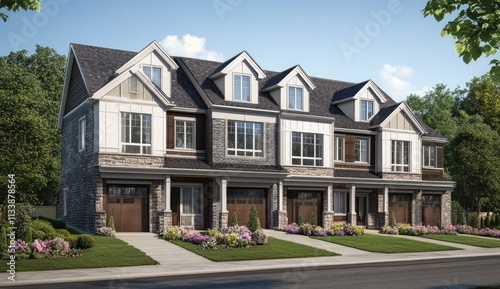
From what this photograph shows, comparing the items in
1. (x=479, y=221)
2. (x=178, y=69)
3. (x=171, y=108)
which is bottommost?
(x=479, y=221)

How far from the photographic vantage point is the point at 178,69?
118 ft

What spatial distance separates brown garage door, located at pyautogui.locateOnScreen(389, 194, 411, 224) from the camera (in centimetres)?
4000

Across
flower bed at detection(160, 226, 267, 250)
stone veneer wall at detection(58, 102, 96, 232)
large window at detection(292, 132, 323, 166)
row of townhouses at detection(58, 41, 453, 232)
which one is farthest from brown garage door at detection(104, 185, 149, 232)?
large window at detection(292, 132, 323, 166)

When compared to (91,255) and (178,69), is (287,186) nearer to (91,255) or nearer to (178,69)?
(178,69)

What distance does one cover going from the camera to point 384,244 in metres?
28.6

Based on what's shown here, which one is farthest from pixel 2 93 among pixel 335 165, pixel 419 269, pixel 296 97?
pixel 419 269

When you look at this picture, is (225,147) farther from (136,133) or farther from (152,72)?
(152,72)

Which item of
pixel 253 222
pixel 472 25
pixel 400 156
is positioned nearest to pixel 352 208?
pixel 400 156

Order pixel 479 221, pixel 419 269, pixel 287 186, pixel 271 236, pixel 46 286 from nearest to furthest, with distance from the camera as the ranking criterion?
pixel 46 286
pixel 419 269
pixel 271 236
pixel 287 186
pixel 479 221

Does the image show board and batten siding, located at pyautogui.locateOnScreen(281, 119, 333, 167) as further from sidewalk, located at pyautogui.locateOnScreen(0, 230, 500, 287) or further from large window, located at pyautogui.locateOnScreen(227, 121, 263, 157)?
sidewalk, located at pyautogui.locateOnScreen(0, 230, 500, 287)

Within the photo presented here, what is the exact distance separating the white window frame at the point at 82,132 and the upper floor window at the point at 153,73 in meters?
4.25

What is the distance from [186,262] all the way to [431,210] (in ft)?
85.0

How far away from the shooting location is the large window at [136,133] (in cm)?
2978

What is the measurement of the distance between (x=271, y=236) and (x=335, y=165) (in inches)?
397
